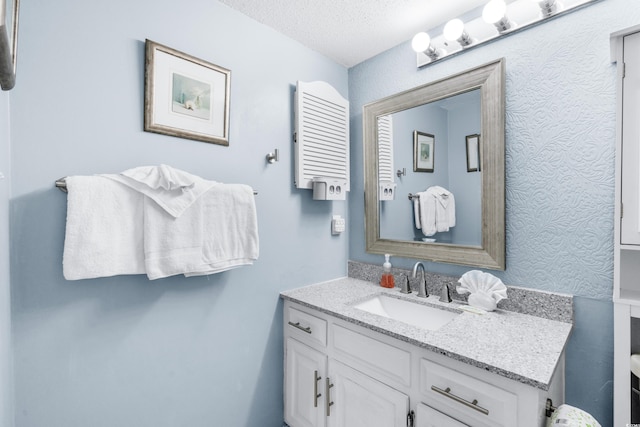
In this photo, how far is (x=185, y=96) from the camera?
4.38 ft

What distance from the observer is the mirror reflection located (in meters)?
1.51

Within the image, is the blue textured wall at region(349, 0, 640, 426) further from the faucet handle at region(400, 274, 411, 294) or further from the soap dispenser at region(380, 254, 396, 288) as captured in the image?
the soap dispenser at region(380, 254, 396, 288)

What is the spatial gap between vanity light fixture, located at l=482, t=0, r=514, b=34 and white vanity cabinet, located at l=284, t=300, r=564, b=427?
1.42 meters

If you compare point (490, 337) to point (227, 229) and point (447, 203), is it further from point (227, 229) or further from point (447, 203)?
point (227, 229)

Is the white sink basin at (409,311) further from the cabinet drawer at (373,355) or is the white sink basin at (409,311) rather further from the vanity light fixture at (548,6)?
the vanity light fixture at (548,6)

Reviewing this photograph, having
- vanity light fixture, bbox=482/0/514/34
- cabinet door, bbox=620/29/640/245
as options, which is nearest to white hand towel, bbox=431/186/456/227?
cabinet door, bbox=620/29/640/245

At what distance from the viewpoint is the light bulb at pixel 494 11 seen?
131 cm

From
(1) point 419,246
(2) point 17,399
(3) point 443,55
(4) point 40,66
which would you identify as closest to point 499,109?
(3) point 443,55

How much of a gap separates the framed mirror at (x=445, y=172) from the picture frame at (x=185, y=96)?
94cm

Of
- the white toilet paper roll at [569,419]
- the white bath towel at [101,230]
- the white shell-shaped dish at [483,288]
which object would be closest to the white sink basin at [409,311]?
the white shell-shaped dish at [483,288]

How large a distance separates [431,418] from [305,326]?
27.2 inches

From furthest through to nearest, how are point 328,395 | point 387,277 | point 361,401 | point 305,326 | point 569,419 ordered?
point 387,277 < point 305,326 < point 328,395 < point 361,401 < point 569,419

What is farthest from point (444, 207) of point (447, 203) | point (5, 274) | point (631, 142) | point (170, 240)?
point (5, 274)

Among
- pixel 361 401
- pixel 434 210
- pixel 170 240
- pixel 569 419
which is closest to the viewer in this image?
pixel 569 419
